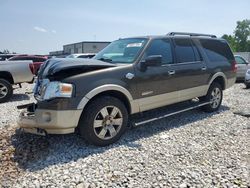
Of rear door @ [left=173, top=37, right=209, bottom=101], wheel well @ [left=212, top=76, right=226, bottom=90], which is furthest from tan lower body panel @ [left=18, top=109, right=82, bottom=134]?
wheel well @ [left=212, top=76, right=226, bottom=90]

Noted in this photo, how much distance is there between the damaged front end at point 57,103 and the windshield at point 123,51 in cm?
84

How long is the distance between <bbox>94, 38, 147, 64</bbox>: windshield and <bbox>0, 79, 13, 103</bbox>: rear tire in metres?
4.49

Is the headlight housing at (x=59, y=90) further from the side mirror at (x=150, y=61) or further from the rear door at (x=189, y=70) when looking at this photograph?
the rear door at (x=189, y=70)

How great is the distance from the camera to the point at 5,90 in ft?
29.2

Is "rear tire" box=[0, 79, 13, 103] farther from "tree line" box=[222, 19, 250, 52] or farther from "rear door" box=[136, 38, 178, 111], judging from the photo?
"tree line" box=[222, 19, 250, 52]

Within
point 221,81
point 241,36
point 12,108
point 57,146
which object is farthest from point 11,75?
point 241,36

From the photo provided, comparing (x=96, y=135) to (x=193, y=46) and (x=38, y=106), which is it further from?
(x=193, y=46)

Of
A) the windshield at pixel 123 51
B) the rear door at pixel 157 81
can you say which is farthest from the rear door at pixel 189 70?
the windshield at pixel 123 51

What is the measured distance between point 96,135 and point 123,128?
1.78 feet

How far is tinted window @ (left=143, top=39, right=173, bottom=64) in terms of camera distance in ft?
17.4

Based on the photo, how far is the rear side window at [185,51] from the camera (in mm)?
5898

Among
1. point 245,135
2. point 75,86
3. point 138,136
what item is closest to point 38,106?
point 75,86

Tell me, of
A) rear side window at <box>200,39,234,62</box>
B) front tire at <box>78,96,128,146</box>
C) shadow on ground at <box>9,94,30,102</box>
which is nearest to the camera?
front tire at <box>78,96,128,146</box>

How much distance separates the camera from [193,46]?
639 cm
